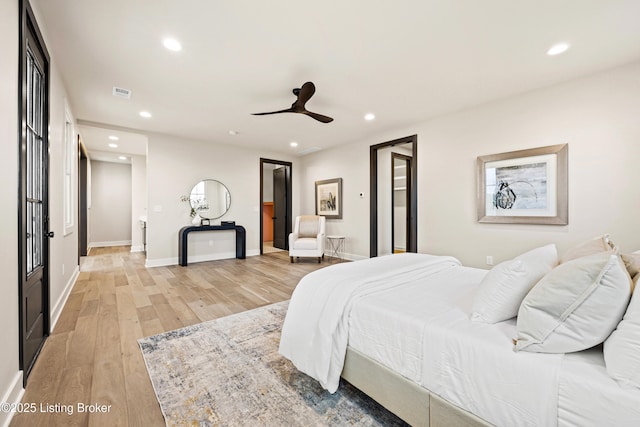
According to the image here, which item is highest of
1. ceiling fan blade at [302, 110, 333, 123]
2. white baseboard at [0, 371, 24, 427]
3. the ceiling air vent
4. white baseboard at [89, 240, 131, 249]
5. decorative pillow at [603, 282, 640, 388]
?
the ceiling air vent

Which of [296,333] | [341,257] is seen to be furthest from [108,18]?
[341,257]

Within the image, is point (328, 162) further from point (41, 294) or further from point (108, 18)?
point (41, 294)

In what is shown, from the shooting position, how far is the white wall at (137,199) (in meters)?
6.86

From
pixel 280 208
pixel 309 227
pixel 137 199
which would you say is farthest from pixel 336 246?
pixel 137 199

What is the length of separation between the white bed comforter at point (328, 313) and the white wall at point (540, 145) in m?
2.42

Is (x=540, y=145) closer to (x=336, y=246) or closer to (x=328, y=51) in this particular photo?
(x=328, y=51)

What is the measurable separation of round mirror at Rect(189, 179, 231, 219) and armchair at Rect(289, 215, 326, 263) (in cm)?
172

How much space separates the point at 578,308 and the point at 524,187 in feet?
10.2

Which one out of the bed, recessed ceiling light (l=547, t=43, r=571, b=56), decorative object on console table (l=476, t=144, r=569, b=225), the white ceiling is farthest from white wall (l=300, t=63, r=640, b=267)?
the bed

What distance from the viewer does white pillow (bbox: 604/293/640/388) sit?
2.57 feet

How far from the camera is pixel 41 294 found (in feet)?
7.36

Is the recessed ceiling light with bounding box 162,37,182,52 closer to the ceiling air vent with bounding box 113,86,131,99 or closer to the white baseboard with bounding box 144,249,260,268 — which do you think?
the ceiling air vent with bounding box 113,86,131,99

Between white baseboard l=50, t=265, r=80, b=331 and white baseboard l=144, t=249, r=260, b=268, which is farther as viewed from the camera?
white baseboard l=144, t=249, r=260, b=268

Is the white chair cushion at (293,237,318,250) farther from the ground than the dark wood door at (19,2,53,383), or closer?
closer
